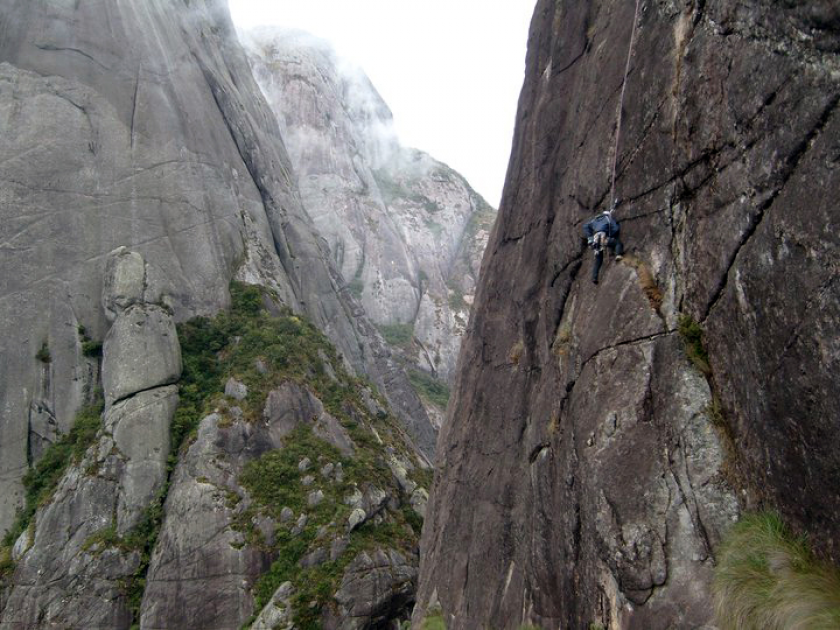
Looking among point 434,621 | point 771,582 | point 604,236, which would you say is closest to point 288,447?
point 434,621

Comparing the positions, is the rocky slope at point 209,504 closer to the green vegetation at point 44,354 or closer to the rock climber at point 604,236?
the green vegetation at point 44,354

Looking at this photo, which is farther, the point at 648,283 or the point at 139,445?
the point at 139,445

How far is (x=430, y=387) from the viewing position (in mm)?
77688

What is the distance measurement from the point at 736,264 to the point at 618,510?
15.3 feet

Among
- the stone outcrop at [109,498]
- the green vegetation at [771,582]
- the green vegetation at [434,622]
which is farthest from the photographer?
the stone outcrop at [109,498]

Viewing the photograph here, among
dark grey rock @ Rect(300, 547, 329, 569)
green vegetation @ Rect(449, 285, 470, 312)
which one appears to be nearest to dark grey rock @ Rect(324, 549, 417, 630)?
dark grey rock @ Rect(300, 547, 329, 569)

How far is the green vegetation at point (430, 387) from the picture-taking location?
7300 centimetres

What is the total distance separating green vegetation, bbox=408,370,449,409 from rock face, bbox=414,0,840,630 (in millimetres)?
54303

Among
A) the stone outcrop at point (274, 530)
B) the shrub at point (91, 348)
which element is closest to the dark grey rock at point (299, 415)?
the stone outcrop at point (274, 530)

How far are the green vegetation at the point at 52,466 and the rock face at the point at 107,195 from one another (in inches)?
27.1

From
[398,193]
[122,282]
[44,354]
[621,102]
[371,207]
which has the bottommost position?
[621,102]

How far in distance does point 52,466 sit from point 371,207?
215ft

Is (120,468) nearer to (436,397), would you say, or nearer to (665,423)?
(665,423)

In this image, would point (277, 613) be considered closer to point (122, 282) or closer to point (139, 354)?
point (139, 354)
